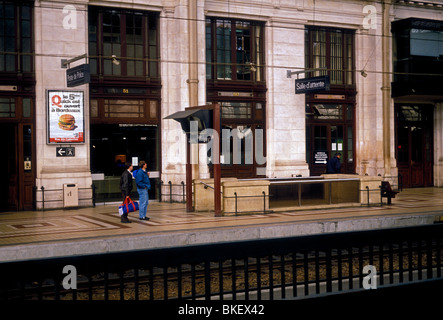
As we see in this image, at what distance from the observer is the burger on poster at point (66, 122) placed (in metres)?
19.8

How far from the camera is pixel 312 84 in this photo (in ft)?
72.5

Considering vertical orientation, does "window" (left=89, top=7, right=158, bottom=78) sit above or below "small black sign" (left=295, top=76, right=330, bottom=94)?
above

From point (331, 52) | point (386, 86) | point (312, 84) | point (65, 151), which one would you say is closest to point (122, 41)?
point (65, 151)

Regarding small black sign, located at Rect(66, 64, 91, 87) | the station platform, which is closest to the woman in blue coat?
the station platform

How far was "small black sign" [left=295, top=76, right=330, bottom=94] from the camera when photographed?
21.2 metres

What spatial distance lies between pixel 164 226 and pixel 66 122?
677 cm

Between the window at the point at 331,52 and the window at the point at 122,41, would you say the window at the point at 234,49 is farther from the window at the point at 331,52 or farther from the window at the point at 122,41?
the window at the point at 331,52

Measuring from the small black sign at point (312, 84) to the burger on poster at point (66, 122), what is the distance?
906cm

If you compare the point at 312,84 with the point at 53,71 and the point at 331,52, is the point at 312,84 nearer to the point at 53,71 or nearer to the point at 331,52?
the point at 331,52

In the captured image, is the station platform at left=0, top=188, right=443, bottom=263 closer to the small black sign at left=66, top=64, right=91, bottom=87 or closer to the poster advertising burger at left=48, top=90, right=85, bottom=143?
the poster advertising burger at left=48, top=90, right=85, bottom=143

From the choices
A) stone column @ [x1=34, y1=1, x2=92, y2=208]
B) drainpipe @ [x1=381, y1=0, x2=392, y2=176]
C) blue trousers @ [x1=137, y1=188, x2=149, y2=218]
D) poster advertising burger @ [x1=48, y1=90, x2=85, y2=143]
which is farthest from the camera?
drainpipe @ [x1=381, y1=0, x2=392, y2=176]

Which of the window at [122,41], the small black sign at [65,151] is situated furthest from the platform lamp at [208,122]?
the small black sign at [65,151]
